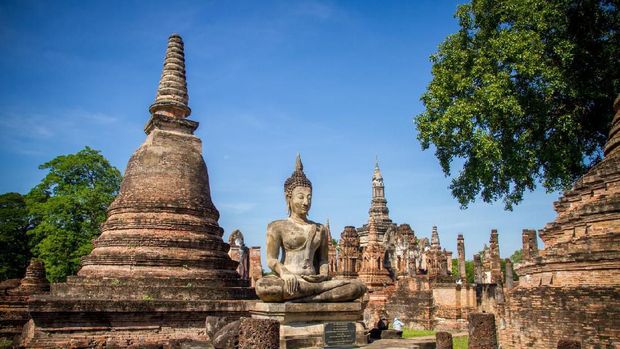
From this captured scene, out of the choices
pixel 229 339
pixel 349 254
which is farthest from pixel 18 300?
pixel 349 254

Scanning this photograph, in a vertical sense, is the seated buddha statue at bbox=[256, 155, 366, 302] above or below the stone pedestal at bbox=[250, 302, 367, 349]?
above

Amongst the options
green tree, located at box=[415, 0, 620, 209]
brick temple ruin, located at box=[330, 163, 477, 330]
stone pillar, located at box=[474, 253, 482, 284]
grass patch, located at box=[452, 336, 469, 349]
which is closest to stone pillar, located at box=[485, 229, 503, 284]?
stone pillar, located at box=[474, 253, 482, 284]

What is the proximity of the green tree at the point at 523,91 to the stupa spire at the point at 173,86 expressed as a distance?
798 centimetres

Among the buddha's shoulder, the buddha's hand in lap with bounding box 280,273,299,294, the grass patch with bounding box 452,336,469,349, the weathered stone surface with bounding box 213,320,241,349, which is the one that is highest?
the buddha's shoulder

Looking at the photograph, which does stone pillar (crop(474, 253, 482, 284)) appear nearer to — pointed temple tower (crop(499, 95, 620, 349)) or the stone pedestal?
pointed temple tower (crop(499, 95, 620, 349))

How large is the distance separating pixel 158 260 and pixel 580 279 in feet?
32.2

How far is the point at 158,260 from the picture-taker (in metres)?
13.4

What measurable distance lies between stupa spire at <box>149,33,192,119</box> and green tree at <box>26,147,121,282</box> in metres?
14.5

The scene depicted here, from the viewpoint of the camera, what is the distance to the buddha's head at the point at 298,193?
7.79 m

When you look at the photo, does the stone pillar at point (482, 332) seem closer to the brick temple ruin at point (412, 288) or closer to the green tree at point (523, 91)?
the green tree at point (523, 91)

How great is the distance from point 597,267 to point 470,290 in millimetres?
14790

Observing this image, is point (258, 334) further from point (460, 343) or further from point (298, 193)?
point (460, 343)

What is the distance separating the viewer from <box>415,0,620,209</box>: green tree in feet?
53.4

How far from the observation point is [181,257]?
535 inches
